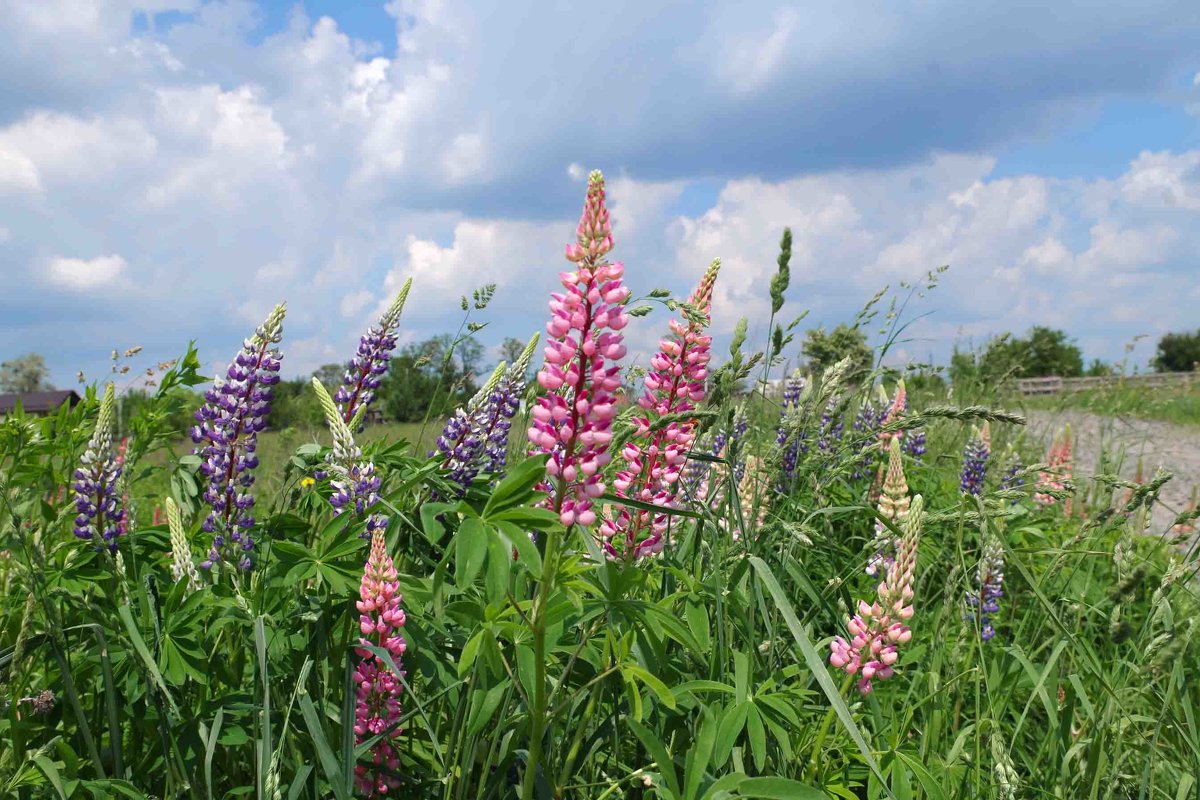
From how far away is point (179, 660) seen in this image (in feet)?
7.13

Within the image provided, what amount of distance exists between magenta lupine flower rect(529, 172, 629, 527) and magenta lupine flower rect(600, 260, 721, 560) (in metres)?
0.44

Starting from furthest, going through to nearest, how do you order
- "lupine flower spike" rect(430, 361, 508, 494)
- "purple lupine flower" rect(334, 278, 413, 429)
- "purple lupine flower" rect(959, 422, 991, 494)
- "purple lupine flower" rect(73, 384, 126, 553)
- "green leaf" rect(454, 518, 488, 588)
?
"purple lupine flower" rect(959, 422, 991, 494), "purple lupine flower" rect(334, 278, 413, 429), "lupine flower spike" rect(430, 361, 508, 494), "purple lupine flower" rect(73, 384, 126, 553), "green leaf" rect(454, 518, 488, 588)

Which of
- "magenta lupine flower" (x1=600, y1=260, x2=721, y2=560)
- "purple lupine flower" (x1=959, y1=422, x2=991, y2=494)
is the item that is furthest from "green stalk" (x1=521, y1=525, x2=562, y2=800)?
"purple lupine flower" (x1=959, y1=422, x2=991, y2=494)

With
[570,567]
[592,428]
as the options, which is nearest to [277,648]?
[570,567]

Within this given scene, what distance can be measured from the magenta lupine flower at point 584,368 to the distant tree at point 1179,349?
78.5 m

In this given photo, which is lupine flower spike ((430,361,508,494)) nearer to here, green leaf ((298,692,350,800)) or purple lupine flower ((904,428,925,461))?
green leaf ((298,692,350,800))

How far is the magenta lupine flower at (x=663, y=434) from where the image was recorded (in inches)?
85.6

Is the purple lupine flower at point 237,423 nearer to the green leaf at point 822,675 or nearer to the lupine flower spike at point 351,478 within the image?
the lupine flower spike at point 351,478

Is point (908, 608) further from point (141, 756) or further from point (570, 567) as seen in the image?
point (141, 756)

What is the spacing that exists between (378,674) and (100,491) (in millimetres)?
1175

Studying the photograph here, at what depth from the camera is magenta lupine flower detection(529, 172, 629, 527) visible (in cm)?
167

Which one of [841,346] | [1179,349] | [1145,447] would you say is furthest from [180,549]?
[1179,349]

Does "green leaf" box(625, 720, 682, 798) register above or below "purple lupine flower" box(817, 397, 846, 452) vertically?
below

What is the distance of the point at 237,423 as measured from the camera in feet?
9.05
